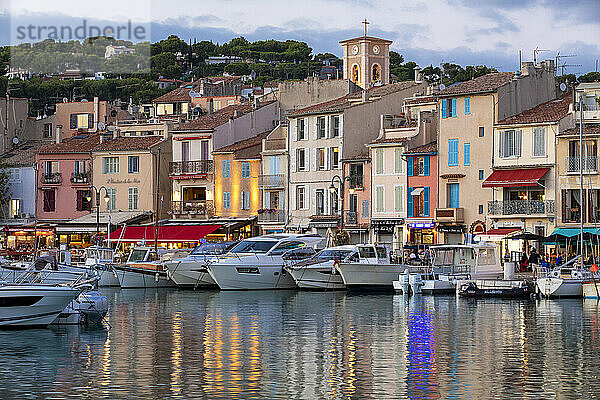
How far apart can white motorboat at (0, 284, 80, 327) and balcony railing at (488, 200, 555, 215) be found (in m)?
39.9

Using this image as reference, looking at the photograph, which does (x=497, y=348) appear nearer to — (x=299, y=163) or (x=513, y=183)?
(x=513, y=183)

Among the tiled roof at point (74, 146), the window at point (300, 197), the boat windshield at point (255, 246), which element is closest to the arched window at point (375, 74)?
the tiled roof at point (74, 146)

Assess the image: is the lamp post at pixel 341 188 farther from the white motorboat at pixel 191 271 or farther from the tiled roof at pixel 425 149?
the white motorboat at pixel 191 271

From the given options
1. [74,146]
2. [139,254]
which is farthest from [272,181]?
[74,146]

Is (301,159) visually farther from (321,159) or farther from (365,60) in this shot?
(365,60)

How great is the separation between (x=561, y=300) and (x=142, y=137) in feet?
173

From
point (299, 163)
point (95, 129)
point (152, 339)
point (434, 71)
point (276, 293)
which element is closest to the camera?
point (152, 339)

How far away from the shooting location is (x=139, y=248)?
77.6 m

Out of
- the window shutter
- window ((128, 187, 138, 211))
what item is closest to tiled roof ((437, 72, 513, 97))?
the window shutter

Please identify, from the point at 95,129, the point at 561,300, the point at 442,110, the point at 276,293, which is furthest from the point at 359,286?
the point at 95,129

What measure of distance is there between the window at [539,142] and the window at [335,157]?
17247 mm

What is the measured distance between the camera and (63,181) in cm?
10481

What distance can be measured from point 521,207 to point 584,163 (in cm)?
465

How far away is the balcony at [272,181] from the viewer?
9388cm
